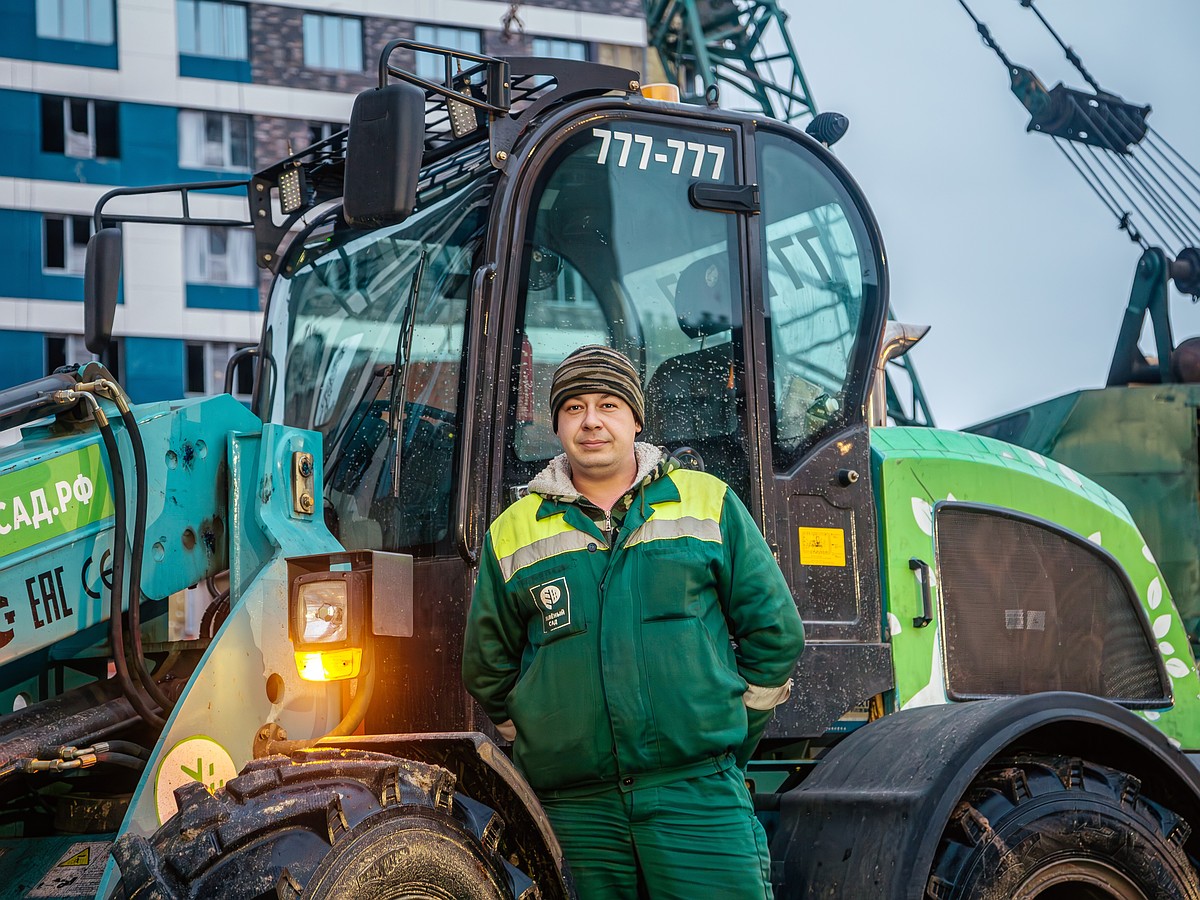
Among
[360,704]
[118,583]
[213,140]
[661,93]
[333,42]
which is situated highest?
[333,42]

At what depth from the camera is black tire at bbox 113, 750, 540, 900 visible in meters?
3.14

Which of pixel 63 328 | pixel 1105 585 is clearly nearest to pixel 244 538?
Answer: pixel 1105 585

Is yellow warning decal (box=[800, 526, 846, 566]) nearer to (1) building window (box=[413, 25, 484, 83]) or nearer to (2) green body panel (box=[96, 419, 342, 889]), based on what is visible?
(2) green body panel (box=[96, 419, 342, 889])

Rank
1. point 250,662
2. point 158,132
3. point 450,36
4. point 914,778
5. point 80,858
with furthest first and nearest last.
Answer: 1. point 450,36
2. point 158,132
3. point 914,778
4. point 80,858
5. point 250,662

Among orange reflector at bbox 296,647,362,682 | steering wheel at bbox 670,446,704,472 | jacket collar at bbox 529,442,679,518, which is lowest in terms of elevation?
orange reflector at bbox 296,647,362,682

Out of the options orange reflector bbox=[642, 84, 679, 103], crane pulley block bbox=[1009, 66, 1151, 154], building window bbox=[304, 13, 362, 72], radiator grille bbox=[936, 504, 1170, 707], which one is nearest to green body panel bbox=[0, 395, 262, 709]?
orange reflector bbox=[642, 84, 679, 103]

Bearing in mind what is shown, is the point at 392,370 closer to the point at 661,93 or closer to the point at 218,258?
the point at 661,93

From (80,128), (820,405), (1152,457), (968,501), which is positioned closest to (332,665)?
(820,405)

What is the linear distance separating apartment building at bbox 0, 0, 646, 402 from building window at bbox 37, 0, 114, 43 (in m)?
0.03

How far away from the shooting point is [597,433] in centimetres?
377

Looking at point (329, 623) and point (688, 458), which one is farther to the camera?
point (688, 458)

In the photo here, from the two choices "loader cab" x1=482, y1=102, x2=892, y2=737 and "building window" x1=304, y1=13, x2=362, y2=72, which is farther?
"building window" x1=304, y1=13, x2=362, y2=72

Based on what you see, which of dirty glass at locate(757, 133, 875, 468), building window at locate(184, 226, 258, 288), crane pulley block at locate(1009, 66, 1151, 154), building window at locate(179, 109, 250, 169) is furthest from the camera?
building window at locate(179, 109, 250, 169)

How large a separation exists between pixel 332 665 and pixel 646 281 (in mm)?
1552
